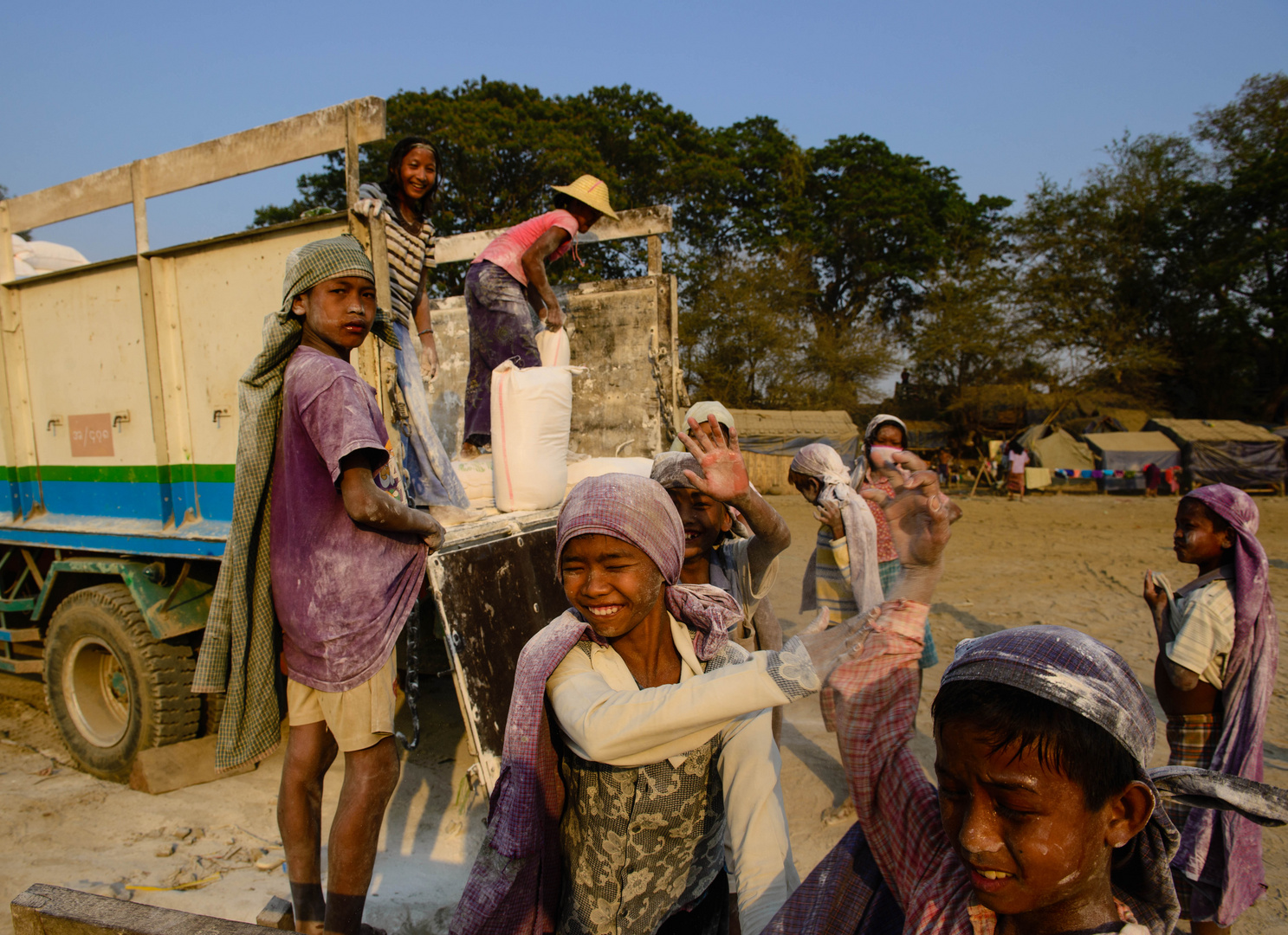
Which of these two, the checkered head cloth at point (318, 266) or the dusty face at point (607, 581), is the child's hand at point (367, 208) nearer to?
the checkered head cloth at point (318, 266)

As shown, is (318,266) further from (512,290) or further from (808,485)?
(808,485)

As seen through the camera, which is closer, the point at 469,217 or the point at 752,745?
the point at 752,745

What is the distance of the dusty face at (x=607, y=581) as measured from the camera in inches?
→ 56.6

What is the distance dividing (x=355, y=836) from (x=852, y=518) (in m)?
2.12

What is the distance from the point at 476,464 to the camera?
3945mm

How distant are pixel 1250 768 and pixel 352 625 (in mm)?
2833

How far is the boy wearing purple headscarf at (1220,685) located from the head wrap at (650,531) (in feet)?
6.06

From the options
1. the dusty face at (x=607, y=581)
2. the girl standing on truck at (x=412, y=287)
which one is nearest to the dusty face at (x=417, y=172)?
the girl standing on truck at (x=412, y=287)

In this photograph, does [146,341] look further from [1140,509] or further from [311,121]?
[1140,509]

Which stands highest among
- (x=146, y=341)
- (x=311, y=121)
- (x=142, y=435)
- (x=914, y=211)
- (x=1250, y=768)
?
(x=914, y=211)

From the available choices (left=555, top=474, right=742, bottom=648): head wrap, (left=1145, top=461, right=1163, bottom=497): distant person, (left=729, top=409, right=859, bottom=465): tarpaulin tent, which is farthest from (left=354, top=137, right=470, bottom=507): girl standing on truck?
(left=1145, top=461, right=1163, bottom=497): distant person

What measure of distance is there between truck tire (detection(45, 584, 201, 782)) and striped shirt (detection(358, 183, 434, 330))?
195 centimetres

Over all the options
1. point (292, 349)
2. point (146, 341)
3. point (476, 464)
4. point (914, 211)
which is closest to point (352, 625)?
point (292, 349)

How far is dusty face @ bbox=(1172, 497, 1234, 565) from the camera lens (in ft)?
8.22
